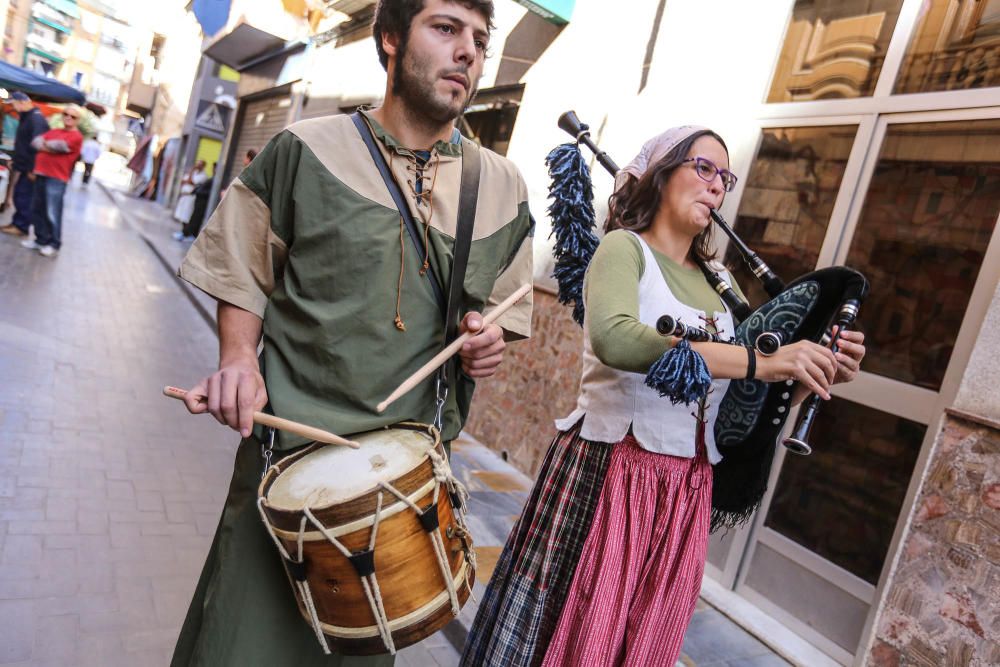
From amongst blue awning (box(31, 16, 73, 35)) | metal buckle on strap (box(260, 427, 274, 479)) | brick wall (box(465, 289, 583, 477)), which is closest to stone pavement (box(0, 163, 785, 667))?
brick wall (box(465, 289, 583, 477))

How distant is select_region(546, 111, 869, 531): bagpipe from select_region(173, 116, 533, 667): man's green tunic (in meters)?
0.60

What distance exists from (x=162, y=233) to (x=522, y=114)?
12.2 metres

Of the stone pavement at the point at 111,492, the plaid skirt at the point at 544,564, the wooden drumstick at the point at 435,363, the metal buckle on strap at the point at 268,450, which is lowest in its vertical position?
the stone pavement at the point at 111,492

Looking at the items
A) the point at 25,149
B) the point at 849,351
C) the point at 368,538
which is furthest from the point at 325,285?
the point at 25,149

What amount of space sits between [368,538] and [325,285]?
1.76 feet

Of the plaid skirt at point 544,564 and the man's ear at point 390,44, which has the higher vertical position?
the man's ear at point 390,44

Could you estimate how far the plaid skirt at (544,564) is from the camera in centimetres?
193

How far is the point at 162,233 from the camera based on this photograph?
601 inches

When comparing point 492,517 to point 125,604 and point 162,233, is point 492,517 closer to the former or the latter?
point 125,604

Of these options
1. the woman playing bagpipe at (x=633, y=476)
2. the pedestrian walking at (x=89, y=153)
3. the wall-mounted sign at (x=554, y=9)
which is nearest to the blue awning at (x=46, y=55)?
the pedestrian walking at (x=89, y=153)

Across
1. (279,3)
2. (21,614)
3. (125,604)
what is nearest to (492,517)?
(125,604)

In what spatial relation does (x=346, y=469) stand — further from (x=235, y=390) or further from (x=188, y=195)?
(x=188, y=195)

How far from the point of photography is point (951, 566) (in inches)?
96.9

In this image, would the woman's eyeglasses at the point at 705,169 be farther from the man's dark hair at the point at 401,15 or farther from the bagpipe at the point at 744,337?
the man's dark hair at the point at 401,15
